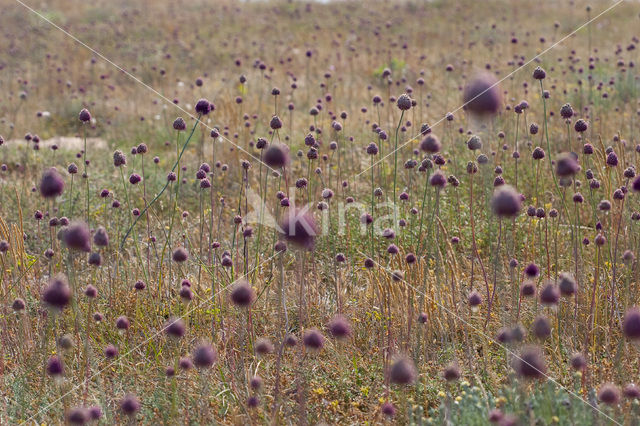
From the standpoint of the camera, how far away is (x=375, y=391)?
3203 millimetres

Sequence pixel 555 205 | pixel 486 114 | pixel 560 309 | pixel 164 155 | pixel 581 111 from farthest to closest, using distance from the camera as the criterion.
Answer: pixel 164 155 → pixel 581 111 → pixel 555 205 → pixel 560 309 → pixel 486 114

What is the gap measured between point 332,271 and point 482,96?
245cm

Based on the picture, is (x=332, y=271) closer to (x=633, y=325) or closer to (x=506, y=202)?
(x=506, y=202)

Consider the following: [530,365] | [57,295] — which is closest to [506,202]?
[530,365]

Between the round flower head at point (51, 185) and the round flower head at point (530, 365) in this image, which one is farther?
the round flower head at point (51, 185)

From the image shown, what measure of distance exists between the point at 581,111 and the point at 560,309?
4173 mm

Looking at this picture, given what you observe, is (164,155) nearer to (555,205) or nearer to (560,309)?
(555,205)

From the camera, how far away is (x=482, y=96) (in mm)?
2205

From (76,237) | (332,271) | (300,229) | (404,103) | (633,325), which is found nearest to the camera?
(633,325)

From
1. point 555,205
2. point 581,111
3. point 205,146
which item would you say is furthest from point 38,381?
point 581,111

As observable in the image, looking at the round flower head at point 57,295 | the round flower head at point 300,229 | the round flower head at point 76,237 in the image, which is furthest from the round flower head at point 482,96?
the round flower head at point 57,295

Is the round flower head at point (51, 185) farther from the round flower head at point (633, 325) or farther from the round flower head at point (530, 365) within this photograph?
the round flower head at point (633, 325)

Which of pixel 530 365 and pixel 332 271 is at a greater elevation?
pixel 530 365

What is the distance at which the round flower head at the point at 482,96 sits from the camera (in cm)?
221
